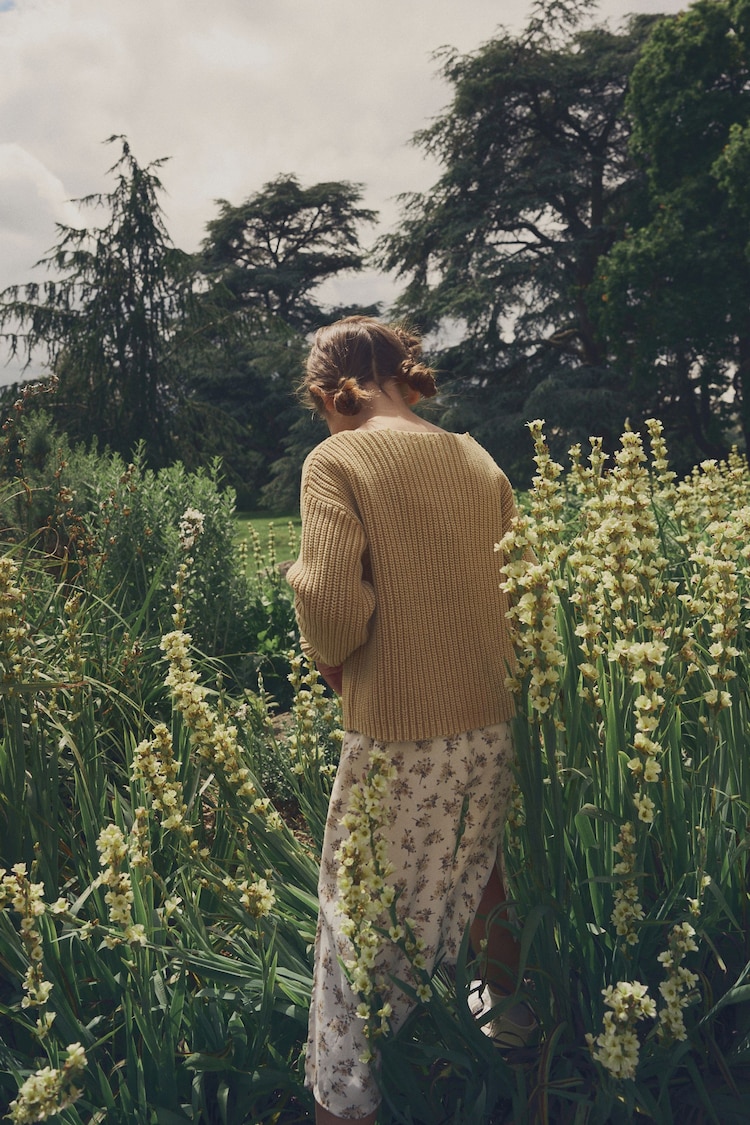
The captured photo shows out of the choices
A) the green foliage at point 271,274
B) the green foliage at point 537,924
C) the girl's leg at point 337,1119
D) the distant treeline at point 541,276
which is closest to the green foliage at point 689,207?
the distant treeline at point 541,276

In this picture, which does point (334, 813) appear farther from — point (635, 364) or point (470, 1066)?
point (635, 364)

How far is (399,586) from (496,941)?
91 centimetres

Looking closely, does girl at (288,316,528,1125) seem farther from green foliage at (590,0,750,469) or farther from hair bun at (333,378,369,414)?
green foliage at (590,0,750,469)

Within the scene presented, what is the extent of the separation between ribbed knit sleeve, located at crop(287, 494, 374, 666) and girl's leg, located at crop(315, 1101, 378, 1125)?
948 mm

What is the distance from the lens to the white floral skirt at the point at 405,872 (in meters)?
1.73

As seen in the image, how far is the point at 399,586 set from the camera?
1819 mm

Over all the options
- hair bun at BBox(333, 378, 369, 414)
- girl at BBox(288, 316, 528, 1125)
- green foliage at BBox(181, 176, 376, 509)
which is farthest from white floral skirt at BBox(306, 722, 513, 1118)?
green foliage at BBox(181, 176, 376, 509)

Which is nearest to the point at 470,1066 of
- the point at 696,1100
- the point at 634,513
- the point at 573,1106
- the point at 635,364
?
the point at 573,1106

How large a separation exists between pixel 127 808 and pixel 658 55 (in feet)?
62.1

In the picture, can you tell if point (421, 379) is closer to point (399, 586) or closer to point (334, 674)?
point (399, 586)

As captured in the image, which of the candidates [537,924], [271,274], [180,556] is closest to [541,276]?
[271,274]

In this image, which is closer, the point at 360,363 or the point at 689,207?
the point at 360,363

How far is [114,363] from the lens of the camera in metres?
15.3

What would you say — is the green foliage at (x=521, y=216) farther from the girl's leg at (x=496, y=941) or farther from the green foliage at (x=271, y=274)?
the girl's leg at (x=496, y=941)
